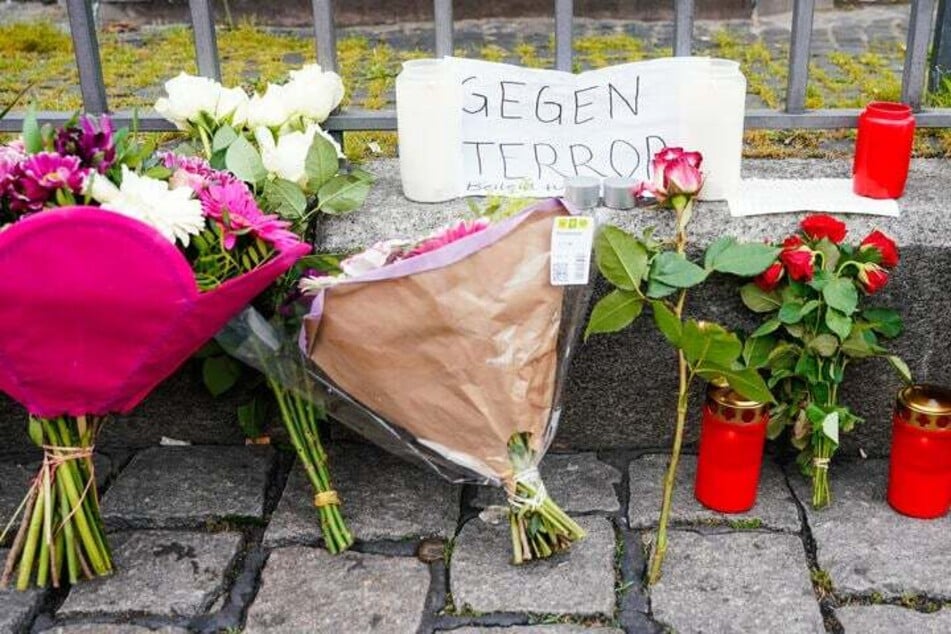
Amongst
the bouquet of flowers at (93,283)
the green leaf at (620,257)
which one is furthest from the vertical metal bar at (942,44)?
the bouquet of flowers at (93,283)

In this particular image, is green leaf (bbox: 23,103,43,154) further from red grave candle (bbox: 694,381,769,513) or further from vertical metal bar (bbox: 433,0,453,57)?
red grave candle (bbox: 694,381,769,513)

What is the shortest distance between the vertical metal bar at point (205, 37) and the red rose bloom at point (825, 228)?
4.40 ft

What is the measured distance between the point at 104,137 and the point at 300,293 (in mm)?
460

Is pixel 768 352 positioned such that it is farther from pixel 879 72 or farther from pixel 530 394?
pixel 879 72

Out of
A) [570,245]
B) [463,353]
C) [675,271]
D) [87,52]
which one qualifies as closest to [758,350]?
[675,271]

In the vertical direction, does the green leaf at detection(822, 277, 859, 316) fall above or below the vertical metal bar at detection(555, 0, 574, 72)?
below

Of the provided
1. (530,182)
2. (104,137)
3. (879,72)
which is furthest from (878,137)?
(879,72)

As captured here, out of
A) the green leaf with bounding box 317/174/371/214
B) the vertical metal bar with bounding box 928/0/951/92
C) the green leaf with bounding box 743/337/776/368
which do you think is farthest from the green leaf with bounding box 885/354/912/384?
the vertical metal bar with bounding box 928/0/951/92

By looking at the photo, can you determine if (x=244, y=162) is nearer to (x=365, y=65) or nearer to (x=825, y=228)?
(x=825, y=228)

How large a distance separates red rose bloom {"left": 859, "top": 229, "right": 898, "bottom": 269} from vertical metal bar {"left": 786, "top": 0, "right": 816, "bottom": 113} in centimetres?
52

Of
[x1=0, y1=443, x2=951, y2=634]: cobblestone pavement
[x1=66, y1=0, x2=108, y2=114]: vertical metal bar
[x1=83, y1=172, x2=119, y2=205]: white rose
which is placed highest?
[x1=66, y1=0, x2=108, y2=114]: vertical metal bar

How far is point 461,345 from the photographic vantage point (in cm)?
200

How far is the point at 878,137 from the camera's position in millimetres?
2387

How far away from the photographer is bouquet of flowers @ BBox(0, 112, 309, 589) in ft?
6.07
